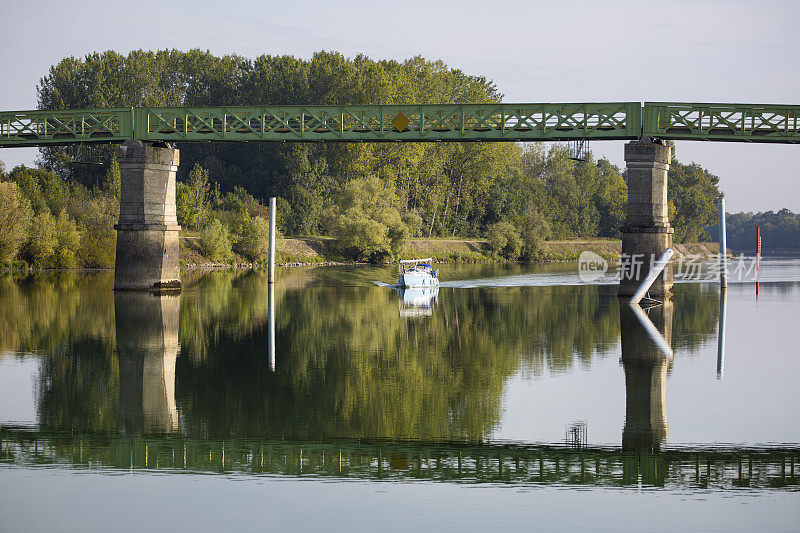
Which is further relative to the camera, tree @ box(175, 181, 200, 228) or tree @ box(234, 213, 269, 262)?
tree @ box(175, 181, 200, 228)

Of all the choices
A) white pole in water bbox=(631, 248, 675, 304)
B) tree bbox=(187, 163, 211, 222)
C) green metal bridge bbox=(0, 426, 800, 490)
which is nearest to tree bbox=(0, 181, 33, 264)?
tree bbox=(187, 163, 211, 222)

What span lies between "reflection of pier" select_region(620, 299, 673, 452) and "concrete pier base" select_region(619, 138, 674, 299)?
1092 centimetres

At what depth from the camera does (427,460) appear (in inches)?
577

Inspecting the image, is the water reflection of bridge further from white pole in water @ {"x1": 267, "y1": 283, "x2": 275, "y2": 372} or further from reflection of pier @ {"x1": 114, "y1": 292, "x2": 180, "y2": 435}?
white pole in water @ {"x1": 267, "y1": 283, "x2": 275, "y2": 372}

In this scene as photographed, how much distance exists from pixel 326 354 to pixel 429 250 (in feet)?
274

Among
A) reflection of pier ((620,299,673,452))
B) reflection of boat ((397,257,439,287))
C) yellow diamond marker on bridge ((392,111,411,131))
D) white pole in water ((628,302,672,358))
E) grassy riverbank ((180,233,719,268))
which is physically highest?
yellow diamond marker on bridge ((392,111,411,131))

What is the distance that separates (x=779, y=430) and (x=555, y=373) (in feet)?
23.0

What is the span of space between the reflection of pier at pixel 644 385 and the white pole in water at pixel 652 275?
955cm

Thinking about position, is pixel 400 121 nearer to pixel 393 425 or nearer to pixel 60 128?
pixel 60 128

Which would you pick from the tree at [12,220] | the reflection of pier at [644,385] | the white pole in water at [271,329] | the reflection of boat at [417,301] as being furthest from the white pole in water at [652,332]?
the tree at [12,220]

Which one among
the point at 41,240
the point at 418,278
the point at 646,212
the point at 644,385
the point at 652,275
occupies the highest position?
the point at 646,212

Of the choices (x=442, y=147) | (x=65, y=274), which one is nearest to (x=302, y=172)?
(x=442, y=147)

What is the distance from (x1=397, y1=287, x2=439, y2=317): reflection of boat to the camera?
42.5 meters

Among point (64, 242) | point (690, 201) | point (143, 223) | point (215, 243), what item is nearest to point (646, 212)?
point (143, 223)
